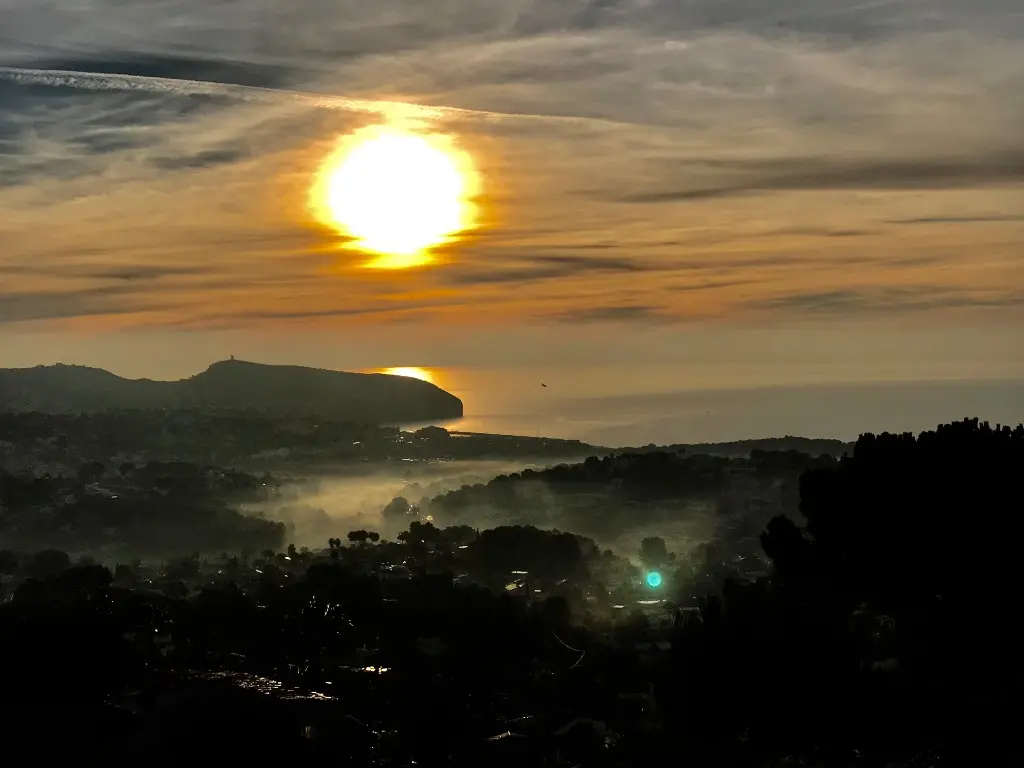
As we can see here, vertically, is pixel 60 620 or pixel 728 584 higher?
pixel 728 584

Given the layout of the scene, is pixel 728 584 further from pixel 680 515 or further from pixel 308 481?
pixel 308 481

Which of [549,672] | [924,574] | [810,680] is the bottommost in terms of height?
[549,672]

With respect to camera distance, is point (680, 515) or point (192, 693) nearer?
point (192, 693)

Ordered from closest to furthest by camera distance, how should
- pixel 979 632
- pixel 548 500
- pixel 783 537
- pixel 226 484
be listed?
pixel 979 632 → pixel 783 537 → pixel 548 500 → pixel 226 484

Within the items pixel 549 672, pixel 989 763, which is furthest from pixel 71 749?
pixel 549 672

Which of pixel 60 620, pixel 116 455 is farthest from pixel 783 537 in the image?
pixel 116 455

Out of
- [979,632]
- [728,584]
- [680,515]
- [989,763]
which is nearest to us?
[989,763]

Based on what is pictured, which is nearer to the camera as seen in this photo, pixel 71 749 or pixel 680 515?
pixel 71 749

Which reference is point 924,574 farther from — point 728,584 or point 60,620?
point 60,620

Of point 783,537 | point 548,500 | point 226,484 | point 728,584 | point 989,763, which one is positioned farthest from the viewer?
point 226,484
